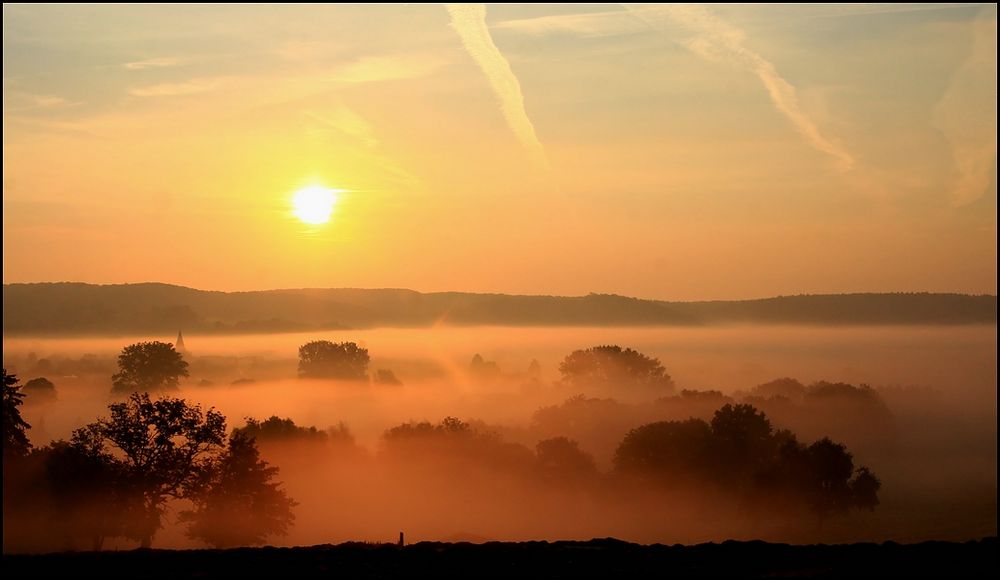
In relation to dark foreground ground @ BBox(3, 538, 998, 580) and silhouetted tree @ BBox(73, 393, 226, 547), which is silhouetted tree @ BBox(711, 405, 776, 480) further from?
dark foreground ground @ BBox(3, 538, 998, 580)

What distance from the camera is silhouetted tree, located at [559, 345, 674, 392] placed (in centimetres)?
17612

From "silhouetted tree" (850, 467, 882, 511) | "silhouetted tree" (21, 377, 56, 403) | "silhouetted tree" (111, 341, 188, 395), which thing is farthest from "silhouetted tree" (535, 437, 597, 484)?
"silhouetted tree" (21, 377, 56, 403)

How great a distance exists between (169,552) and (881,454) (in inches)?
5043

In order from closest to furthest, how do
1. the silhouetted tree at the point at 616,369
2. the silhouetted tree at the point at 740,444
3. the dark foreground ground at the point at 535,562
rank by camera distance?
the dark foreground ground at the point at 535,562 → the silhouetted tree at the point at 740,444 → the silhouetted tree at the point at 616,369

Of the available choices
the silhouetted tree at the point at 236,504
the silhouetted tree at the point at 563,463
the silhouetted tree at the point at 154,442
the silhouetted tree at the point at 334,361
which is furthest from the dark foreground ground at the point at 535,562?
the silhouetted tree at the point at 334,361

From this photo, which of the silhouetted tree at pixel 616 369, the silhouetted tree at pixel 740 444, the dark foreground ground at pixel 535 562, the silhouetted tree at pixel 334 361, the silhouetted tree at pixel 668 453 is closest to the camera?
the dark foreground ground at pixel 535 562

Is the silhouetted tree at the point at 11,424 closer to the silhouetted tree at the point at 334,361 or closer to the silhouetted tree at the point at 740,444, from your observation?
the silhouetted tree at the point at 740,444

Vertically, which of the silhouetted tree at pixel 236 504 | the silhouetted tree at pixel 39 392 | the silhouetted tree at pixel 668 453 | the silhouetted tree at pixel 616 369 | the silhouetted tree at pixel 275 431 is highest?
the silhouetted tree at pixel 616 369

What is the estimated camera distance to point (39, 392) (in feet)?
564

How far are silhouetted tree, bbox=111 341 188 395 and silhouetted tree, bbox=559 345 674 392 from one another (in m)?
66.7

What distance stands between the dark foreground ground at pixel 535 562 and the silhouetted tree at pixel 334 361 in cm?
16209

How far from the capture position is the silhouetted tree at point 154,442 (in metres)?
64.6

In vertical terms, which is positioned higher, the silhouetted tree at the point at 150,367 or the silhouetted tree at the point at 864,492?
the silhouetted tree at the point at 150,367

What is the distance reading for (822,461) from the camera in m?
93.9
